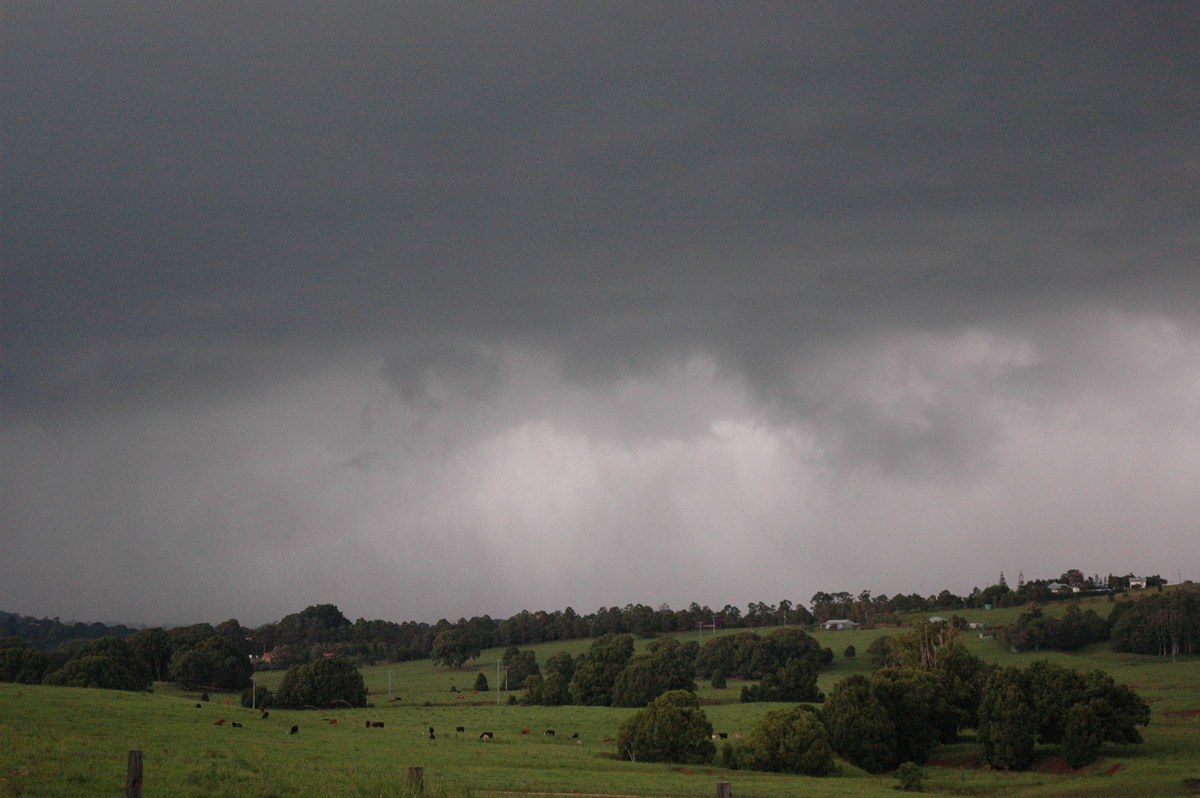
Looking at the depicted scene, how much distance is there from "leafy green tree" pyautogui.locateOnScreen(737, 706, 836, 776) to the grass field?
2409mm

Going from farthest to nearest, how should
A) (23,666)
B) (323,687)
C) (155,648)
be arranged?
(155,648) < (323,687) < (23,666)

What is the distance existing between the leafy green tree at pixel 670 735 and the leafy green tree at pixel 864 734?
11.4 metres

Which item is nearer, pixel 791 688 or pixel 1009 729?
pixel 1009 729

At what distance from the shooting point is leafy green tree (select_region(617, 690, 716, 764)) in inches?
2594

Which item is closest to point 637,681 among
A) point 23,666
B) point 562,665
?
point 562,665

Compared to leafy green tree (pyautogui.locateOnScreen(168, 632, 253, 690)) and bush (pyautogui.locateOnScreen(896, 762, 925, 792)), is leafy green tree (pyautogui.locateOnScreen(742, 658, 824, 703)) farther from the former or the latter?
leafy green tree (pyautogui.locateOnScreen(168, 632, 253, 690))

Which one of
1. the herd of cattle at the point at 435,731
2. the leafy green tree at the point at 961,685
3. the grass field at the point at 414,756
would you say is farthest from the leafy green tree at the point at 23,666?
the leafy green tree at the point at 961,685

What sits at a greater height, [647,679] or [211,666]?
[647,679]

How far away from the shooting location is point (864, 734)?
71562 millimetres

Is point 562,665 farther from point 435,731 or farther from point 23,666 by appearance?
point 435,731

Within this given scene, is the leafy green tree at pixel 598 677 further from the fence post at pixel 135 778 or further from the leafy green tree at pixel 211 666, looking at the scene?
the fence post at pixel 135 778

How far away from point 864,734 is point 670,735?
665 inches

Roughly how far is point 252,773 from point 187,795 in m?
5.21

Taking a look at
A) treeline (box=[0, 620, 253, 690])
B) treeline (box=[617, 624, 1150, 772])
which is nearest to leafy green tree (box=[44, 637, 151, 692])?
treeline (box=[0, 620, 253, 690])
